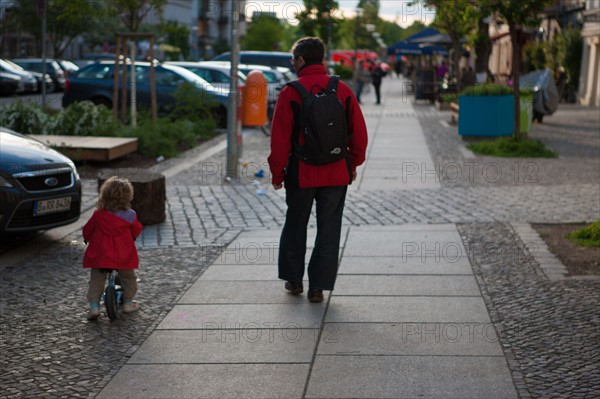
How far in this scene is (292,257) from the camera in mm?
7633

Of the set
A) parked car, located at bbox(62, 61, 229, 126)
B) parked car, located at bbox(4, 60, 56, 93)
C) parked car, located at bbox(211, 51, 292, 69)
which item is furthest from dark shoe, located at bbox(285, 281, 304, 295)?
parked car, located at bbox(4, 60, 56, 93)

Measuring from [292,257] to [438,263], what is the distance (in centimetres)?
177

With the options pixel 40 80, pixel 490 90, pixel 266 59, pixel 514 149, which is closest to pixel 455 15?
pixel 490 90

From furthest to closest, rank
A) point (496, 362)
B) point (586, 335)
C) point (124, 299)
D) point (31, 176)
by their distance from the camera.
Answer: point (31, 176) < point (124, 299) < point (586, 335) < point (496, 362)

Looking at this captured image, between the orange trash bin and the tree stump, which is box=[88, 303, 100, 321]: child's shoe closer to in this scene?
the tree stump

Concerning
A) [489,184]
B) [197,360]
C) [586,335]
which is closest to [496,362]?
[586,335]

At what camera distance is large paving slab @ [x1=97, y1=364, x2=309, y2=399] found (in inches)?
212

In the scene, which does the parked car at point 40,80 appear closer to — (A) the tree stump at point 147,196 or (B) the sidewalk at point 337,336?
(A) the tree stump at point 147,196

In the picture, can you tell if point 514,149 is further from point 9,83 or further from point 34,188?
point 9,83

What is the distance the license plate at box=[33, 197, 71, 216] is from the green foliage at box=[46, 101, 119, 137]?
8.42 metres

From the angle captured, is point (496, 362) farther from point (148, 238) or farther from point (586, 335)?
point (148, 238)

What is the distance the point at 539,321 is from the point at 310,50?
2248 millimetres

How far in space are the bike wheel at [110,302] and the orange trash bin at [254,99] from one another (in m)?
12.2

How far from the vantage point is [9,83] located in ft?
135
